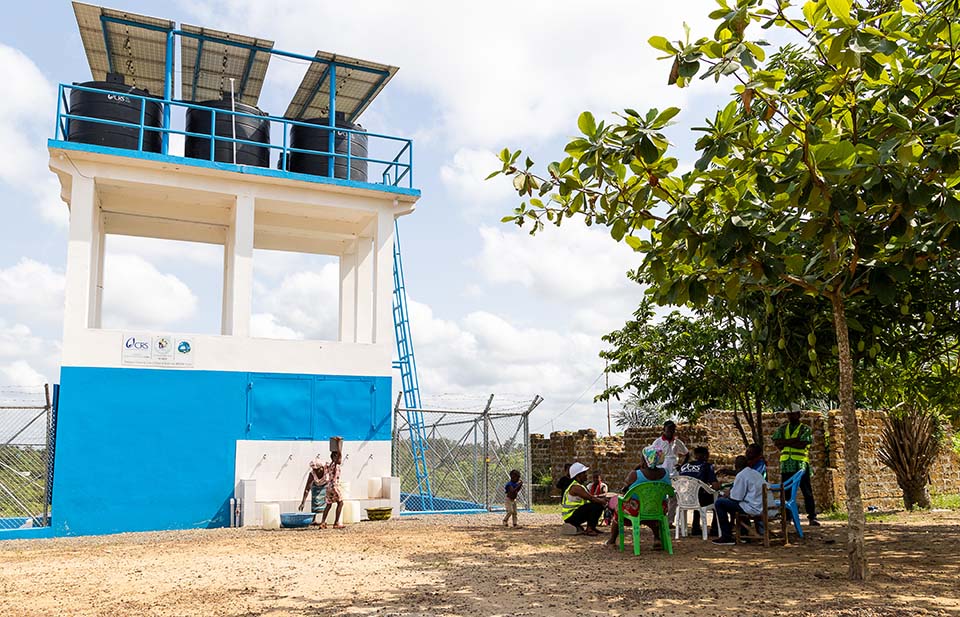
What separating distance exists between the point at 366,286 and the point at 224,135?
12.4ft

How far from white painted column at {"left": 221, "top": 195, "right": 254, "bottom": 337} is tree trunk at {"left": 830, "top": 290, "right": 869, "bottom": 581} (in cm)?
970

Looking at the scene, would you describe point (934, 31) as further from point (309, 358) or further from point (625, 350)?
point (309, 358)

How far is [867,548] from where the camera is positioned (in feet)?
29.4

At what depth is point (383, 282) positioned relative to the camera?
1484cm

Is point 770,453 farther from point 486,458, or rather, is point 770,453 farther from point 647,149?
→ point 647,149

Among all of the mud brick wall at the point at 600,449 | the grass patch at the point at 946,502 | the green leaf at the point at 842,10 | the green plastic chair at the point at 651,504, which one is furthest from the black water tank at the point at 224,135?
the grass patch at the point at 946,502

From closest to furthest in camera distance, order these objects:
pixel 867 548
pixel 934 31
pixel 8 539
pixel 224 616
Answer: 1. pixel 934 31
2. pixel 224 616
3. pixel 867 548
4. pixel 8 539

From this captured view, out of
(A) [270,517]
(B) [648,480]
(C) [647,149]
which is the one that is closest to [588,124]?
(C) [647,149]

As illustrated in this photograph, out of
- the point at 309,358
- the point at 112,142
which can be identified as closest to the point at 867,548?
the point at 309,358

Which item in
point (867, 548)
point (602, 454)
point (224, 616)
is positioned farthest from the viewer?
point (602, 454)

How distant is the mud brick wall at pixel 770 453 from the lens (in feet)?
49.9

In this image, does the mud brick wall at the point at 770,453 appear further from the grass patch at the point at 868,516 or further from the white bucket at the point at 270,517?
the white bucket at the point at 270,517

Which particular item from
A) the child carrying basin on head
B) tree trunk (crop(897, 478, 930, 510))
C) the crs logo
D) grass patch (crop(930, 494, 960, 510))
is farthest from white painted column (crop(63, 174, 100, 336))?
grass patch (crop(930, 494, 960, 510))

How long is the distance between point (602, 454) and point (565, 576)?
12938 mm
